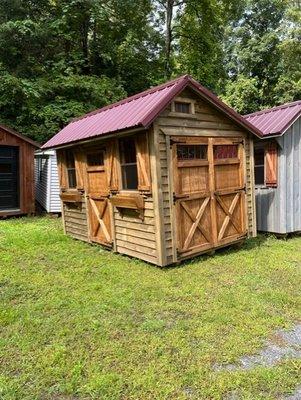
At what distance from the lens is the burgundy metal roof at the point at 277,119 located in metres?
7.84

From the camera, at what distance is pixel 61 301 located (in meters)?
4.71

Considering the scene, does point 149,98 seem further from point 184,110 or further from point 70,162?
point 70,162

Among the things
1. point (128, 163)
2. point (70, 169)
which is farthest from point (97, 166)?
point (70, 169)

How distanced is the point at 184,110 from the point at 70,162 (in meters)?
3.56

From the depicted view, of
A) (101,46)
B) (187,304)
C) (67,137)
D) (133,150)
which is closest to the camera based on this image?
(187,304)

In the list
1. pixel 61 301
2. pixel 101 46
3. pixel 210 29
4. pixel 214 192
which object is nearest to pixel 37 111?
pixel 101 46

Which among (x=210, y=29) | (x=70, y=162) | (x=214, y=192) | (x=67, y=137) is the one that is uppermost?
(x=210, y=29)

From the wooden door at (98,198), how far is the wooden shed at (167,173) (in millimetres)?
21

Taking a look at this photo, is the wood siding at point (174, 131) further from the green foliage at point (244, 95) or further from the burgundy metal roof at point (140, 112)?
the green foliage at point (244, 95)

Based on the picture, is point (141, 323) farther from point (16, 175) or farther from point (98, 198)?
point (16, 175)

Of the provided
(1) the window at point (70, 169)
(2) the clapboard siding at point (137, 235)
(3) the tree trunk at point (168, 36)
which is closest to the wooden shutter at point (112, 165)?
(2) the clapboard siding at point (137, 235)

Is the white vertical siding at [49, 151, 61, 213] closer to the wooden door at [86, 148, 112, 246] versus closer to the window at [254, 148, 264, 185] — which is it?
the wooden door at [86, 148, 112, 246]

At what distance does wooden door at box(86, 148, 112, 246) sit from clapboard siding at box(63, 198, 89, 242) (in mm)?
313

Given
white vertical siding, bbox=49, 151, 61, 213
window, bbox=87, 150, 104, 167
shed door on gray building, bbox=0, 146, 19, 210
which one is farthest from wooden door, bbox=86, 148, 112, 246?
shed door on gray building, bbox=0, 146, 19, 210
